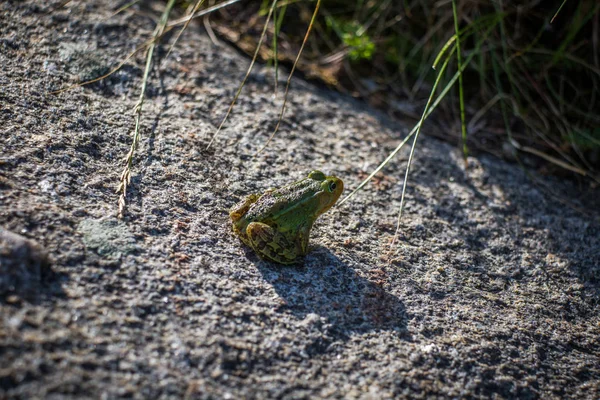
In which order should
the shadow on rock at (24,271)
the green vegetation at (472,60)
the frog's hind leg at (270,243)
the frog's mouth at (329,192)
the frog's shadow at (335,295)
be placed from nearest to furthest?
the shadow on rock at (24,271) < the frog's shadow at (335,295) < the frog's hind leg at (270,243) < the frog's mouth at (329,192) < the green vegetation at (472,60)

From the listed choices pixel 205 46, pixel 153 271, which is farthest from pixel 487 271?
pixel 205 46

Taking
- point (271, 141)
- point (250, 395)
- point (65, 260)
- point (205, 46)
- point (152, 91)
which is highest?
point (205, 46)

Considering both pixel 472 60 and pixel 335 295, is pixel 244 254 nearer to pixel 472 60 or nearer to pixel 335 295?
pixel 335 295

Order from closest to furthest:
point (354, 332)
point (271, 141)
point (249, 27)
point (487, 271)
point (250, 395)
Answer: point (250, 395), point (354, 332), point (487, 271), point (271, 141), point (249, 27)

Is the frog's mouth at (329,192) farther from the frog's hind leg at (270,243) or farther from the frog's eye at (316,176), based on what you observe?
the frog's hind leg at (270,243)

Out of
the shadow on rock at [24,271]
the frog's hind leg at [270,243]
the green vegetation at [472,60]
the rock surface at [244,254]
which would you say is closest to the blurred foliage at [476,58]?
the green vegetation at [472,60]

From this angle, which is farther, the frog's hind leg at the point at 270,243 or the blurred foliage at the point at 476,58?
the blurred foliage at the point at 476,58

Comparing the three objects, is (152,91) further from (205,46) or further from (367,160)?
(367,160)
